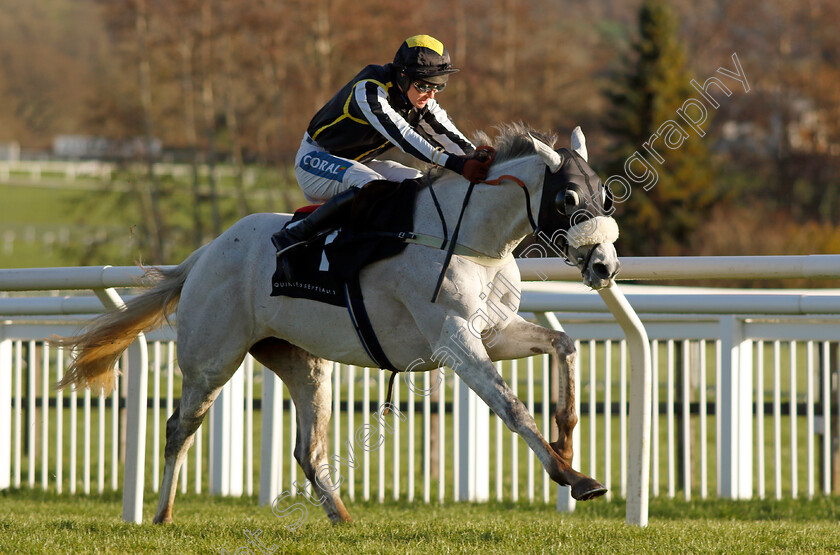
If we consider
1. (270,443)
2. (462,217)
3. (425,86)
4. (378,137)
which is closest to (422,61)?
(425,86)

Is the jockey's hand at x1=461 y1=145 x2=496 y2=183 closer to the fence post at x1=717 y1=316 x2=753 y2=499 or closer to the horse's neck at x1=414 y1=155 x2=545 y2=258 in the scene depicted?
the horse's neck at x1=414 y1=155 x2=545 y2=258

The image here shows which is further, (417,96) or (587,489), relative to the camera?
(417,96)

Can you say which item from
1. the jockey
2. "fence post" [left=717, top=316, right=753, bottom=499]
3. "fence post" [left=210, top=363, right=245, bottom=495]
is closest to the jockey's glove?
the jockey

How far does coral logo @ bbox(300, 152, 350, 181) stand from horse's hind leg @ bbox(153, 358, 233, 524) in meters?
0.95

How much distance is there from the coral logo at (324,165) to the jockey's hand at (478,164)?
2.19 feet

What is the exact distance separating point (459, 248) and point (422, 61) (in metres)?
0.82

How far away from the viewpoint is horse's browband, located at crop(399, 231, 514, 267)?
4004mm

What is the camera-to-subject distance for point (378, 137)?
4598mm

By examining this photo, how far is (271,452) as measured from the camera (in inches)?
249

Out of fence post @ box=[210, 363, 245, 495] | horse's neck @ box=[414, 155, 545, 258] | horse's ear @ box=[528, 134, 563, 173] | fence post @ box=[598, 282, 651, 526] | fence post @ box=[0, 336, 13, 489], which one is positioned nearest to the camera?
horse's ear @ box=[528, 134, 563, 173]

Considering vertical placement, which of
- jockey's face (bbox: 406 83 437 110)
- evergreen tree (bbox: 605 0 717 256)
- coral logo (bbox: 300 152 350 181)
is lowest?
coral logo (bbox: 300 152 350 181)

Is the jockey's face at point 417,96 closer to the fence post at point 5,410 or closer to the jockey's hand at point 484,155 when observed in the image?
the jockey's hand at point 484,155

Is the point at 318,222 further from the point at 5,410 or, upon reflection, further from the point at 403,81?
the point at 5,410

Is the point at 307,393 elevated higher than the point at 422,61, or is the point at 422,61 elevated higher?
the point at 422,61
